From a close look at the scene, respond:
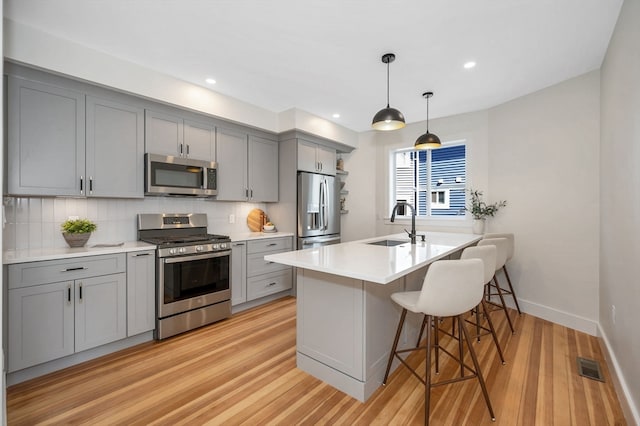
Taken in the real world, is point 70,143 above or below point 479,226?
above

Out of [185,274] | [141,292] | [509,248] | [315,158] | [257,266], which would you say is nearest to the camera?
[141,292]

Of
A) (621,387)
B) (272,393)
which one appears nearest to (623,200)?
(621,387)

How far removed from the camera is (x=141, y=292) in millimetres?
2670

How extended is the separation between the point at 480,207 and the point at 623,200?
1842 millimetres

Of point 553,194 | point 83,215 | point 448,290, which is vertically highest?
point 553,194

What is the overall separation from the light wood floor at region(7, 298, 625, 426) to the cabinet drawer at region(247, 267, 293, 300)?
950 millimetres

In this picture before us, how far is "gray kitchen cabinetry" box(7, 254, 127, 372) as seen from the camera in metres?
2.06

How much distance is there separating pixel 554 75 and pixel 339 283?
10.5 ft

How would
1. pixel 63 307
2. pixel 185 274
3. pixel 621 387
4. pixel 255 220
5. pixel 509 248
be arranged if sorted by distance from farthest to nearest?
pixel 255 220, pixel 509 248, pixel 185 274, pixel 63 307, pixel 621 387

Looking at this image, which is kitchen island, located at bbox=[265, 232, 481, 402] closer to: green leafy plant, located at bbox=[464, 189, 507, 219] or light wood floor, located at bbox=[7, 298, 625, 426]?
light wood floor, located at bbox=[7, 298, 625, 426]

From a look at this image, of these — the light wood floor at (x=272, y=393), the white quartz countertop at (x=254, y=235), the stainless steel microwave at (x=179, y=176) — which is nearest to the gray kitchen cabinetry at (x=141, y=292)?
the light wood floor at (x=272, y=393)

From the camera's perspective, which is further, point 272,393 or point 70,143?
point 70,143

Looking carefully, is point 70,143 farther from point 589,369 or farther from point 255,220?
point 589,369

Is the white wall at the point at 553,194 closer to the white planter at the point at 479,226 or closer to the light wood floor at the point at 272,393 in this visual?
the white planter at the point at 479,226
